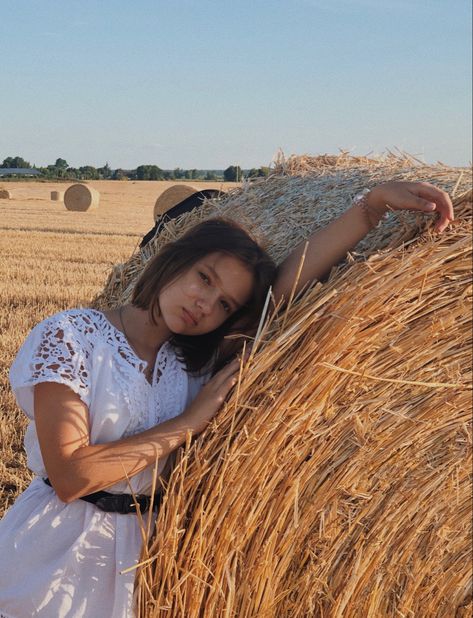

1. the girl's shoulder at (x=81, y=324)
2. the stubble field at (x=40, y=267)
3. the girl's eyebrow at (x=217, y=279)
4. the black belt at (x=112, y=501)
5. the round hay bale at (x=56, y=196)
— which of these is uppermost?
the girl's eyebrow at (x=217, y=279)

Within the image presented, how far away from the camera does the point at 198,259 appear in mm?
2387

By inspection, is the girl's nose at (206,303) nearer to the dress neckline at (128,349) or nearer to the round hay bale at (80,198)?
the dress neckline at (128,349)

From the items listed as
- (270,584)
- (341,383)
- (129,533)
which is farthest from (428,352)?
(129,533)

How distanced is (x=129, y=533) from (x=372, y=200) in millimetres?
1165

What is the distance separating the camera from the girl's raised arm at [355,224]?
2.12 metres

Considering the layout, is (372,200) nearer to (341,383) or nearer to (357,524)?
(341,383)

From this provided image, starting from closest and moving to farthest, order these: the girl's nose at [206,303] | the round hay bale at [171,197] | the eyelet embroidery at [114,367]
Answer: the eyelet embroidery at [114,367] < the girl's nose at [206,303] < the round hay bale at [171,197]

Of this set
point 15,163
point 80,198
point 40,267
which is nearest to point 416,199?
point 40,267

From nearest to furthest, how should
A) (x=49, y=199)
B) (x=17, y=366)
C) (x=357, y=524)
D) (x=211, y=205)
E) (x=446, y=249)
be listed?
(x=446, y=249) → (x=17, y=366) → (x=357, y=524) → (x=211, y=205) → (x=49, y=199)

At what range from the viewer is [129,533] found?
230 centimetres

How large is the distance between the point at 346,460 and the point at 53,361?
2.87 ft

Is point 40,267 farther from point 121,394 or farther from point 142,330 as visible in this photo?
point 121,394

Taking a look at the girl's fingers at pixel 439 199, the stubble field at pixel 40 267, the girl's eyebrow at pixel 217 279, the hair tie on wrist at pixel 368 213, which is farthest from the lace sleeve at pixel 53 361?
the stubble field at pixel 40 267

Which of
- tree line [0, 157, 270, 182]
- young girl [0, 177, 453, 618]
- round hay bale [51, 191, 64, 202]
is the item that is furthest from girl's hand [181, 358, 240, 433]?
tree line [0, 157, 270, 182]
